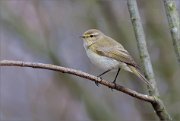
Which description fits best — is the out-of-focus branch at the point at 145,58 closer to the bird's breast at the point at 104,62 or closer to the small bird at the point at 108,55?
the small bird at the point at 108,55

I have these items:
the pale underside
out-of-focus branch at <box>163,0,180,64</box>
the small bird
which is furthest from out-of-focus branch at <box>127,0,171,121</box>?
the pale underside

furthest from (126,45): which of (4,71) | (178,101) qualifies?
(4,71)

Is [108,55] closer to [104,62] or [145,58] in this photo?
[104,62]

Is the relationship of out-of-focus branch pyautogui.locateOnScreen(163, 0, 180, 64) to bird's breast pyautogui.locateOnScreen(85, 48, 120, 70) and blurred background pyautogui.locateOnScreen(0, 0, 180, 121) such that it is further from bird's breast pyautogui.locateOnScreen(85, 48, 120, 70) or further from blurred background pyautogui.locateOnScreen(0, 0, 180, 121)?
blurred background pyautogui.locateOnScreen(0, 0, 180, 121)

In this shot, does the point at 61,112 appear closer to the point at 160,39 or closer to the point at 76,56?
the point at 76,56

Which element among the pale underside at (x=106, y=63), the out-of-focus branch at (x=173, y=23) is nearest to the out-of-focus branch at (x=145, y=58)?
the out-of-focus branch at (x=173, y=23)

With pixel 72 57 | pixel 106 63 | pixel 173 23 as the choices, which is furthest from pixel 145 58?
pixel 72 57
